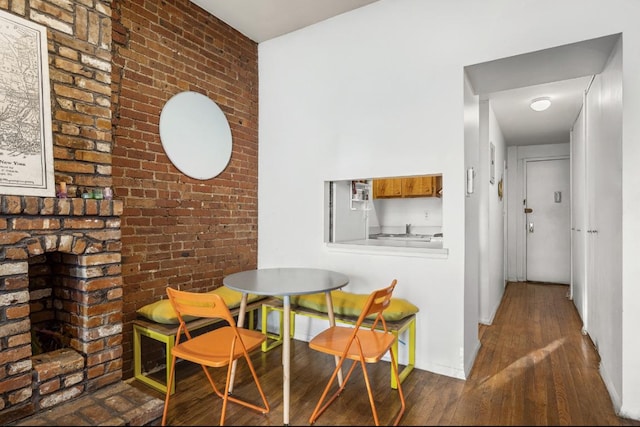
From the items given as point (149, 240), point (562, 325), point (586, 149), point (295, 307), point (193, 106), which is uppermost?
point (193, 106)

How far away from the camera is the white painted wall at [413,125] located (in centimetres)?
212

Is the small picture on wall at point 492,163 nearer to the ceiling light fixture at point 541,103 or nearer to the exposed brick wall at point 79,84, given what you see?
the ceiling light fixture at point 541,103

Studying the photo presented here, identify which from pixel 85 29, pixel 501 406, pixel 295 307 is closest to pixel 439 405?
pixel 501 406

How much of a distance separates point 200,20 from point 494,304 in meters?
4.43

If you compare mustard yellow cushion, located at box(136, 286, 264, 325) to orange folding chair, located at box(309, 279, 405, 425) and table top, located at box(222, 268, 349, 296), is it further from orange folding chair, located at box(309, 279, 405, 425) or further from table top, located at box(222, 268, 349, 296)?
orange folding chair, located at box(309, 279, 405, 425)

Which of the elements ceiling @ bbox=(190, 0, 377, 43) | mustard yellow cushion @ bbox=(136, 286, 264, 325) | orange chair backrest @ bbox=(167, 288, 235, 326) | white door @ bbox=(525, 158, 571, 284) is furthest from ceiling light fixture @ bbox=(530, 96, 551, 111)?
orange chair backrest @ bbox=(167, 288, 235, 326)

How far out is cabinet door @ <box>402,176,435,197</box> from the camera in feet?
16.1

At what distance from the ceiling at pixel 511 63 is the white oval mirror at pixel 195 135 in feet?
2.82

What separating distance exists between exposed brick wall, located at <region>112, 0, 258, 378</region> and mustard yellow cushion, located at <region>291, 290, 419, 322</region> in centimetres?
97

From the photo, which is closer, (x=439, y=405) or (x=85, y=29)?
(x=439, y=405)

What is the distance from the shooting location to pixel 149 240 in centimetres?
277

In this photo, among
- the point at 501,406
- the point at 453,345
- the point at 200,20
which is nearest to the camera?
the point at 501,406

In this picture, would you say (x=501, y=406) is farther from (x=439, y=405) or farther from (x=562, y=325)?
(x=562, y=325)

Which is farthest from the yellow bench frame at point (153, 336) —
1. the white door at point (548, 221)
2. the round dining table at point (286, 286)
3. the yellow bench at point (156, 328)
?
the white door at point (548, 221)
